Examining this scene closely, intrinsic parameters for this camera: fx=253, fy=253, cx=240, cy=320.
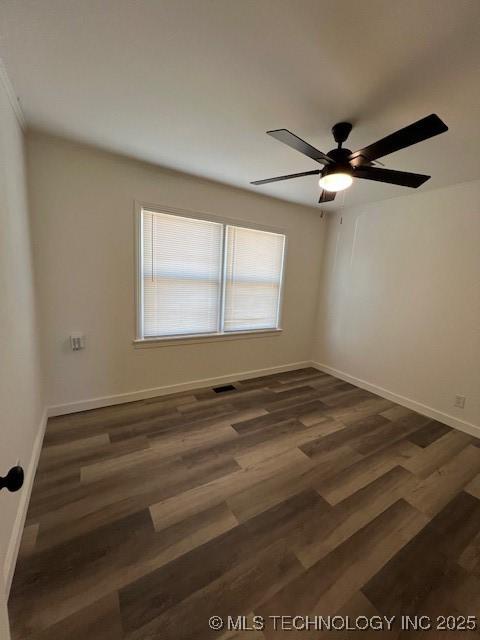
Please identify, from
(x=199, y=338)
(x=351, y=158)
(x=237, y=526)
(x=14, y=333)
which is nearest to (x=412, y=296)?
(x=351, y=158)

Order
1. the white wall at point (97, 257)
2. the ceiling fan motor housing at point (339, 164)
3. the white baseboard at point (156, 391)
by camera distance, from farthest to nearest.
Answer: the white baseboard at point (156, 391), the white wall at point (97, 257), the ceiling fan motor housing at point (339, 164)

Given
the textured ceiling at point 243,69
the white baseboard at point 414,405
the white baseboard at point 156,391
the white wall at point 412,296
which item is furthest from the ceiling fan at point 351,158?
the white baseboard at point 156,391

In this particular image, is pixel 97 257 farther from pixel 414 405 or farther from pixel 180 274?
pixel 414 405

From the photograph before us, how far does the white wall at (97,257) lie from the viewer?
220cm

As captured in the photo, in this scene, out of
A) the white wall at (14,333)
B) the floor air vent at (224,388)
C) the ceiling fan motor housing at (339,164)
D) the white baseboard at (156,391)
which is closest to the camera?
the white wall at (14,333)

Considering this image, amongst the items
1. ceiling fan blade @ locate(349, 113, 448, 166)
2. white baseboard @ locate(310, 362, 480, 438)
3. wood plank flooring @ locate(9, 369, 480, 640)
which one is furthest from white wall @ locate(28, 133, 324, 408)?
white baseboard @ locate(310, 362, 480, 438)

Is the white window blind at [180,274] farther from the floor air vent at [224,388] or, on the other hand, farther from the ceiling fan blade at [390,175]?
the ceiling fan blade at [390,175]

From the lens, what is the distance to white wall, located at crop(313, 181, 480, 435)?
2588 mm

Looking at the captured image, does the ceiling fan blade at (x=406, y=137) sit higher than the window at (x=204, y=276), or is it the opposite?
the ceiling fan blade at (x=406, y=137)

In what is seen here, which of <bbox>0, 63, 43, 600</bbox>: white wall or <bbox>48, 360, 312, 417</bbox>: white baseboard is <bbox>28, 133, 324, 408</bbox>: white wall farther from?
<bbox>0, 63, 43, 600</bbox>: white wall

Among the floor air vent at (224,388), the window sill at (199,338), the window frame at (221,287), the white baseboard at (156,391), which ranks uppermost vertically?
the window frame at (221,287)

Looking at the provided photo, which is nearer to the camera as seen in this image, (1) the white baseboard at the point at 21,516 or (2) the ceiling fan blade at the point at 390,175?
(1) the white baseboard at the point at 21,516

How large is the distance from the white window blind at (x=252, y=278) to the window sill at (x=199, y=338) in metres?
0.09

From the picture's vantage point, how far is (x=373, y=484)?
1829 millimetres
